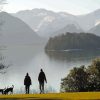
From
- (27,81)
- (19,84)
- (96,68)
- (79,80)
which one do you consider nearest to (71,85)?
(79,80)

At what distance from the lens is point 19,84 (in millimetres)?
113188

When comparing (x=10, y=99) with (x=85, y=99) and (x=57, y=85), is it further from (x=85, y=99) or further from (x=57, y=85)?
(x=57, y=85)

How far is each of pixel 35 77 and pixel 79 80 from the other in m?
65.9

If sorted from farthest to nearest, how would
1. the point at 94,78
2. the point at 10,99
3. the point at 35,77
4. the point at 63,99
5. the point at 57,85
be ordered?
1. the point at 35,77
2. the point at 57,85
3. the point at 94,78
4. the point at 10,99
5. the point at 63,99

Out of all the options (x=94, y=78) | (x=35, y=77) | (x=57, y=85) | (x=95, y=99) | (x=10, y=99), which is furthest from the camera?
A: (x=35, y=77)

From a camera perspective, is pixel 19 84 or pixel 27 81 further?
pixel 19 84

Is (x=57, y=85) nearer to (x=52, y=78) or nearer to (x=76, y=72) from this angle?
(x=52, y=78)

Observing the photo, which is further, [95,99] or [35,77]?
[35,77]

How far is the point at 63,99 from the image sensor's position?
15.7m

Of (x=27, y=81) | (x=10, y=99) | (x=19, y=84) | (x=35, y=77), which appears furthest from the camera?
(x=35, y=77)

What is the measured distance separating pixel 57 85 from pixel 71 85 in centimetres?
4322

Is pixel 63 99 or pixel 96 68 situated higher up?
pixel 96 68

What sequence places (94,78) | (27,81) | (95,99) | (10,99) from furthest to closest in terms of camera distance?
(94,78) < (27,81) < (10,99) < (95,99)

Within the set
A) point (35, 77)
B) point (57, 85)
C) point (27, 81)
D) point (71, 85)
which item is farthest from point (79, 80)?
point (35, 77)
